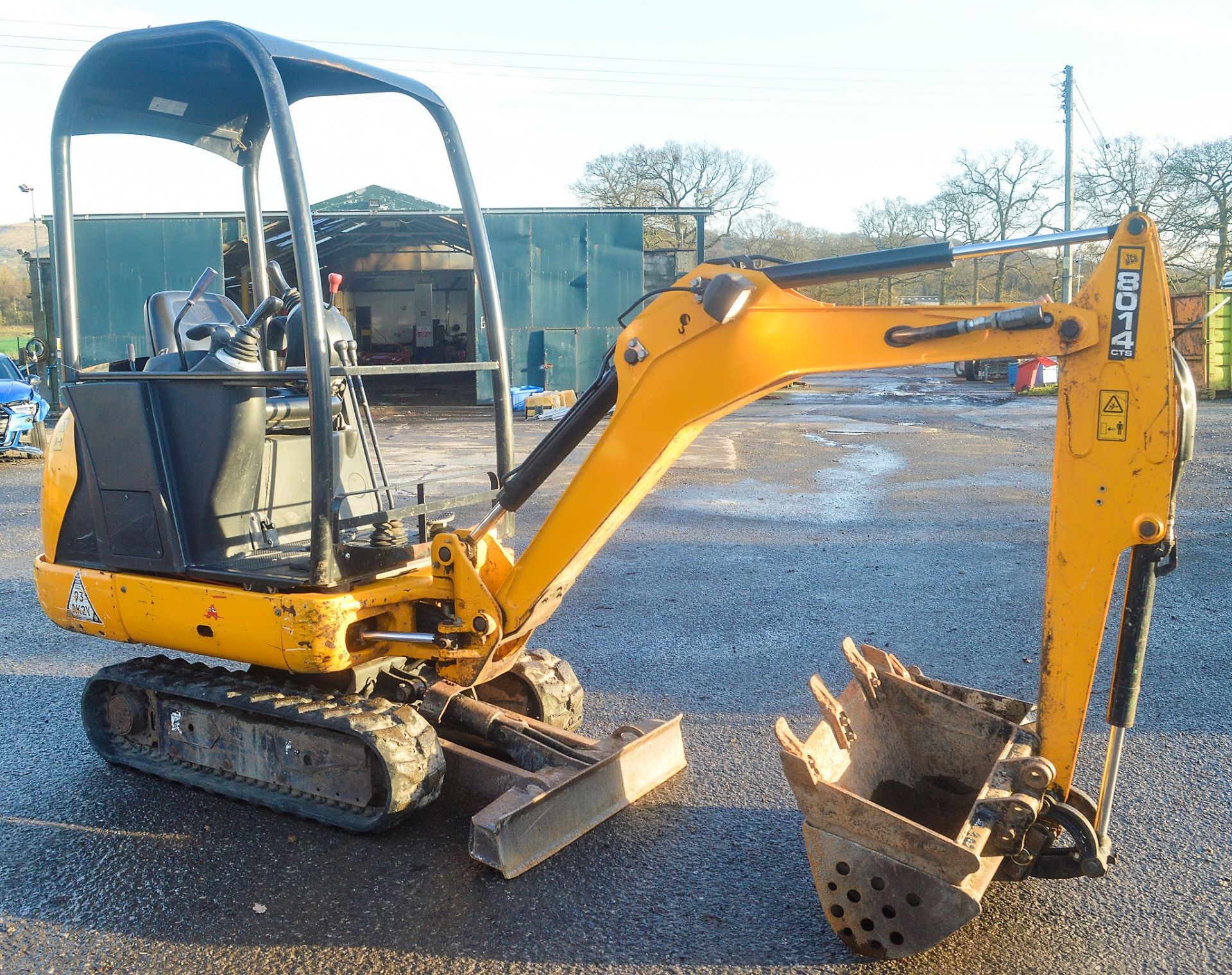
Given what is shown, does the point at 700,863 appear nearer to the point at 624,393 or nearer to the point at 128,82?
the point at 624,393

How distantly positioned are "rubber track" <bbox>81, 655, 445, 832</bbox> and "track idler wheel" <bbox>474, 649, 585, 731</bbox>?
70 cm

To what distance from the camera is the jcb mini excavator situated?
309 centimetres

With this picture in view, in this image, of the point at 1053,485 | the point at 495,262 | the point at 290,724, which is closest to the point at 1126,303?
the point at 1053,485

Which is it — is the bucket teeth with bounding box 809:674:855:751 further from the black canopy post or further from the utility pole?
the utility pole

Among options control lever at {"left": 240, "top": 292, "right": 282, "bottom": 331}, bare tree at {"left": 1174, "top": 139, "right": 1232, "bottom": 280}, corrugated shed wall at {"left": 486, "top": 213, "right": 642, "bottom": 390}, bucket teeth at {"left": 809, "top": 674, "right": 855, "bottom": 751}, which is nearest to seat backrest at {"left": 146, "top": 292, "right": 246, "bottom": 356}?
control lever at {"left": 240, "top": 292, "right": 282, "bottom": 331}

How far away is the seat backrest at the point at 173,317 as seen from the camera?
4938 mm

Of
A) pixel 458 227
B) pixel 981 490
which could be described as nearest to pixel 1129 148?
pixel 458 227

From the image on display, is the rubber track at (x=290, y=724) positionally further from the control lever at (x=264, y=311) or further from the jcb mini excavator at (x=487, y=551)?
the control lever at (x=264, y=311)

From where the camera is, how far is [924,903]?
314 cm

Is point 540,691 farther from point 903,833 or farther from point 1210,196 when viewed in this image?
point 1210,196

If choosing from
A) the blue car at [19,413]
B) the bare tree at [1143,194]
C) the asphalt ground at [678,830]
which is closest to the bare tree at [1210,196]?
the bare tree at [1143,194]

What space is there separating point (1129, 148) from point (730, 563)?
39164 millimetres

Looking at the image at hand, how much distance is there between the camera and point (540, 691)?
192 inches

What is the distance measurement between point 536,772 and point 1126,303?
2624 millimetres
